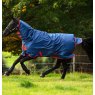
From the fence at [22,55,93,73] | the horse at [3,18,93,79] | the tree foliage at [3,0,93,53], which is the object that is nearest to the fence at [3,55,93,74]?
the fence at [22,55,93,73]

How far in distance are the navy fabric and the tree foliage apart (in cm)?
621

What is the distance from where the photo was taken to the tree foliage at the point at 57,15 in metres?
20.1

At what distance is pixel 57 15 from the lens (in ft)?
66.9

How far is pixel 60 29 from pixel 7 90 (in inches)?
429

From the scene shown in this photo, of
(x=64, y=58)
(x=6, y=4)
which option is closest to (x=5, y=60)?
(x=6, y=4)

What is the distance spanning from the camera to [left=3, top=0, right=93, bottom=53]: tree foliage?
2014cm

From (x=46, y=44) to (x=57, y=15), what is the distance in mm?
7048

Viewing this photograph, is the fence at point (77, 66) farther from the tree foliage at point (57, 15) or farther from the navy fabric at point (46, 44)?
the navy fabric at point (46, 44)

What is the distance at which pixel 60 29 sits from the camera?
2070cm

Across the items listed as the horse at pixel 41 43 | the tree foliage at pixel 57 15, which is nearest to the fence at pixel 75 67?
the tree foliage at pixel 57 15

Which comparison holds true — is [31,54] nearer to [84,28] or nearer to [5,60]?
[84,28]

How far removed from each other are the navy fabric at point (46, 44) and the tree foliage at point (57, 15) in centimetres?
621

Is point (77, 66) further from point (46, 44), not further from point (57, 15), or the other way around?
point (46, 44)

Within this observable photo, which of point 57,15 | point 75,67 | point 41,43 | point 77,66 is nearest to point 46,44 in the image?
point 41,43
